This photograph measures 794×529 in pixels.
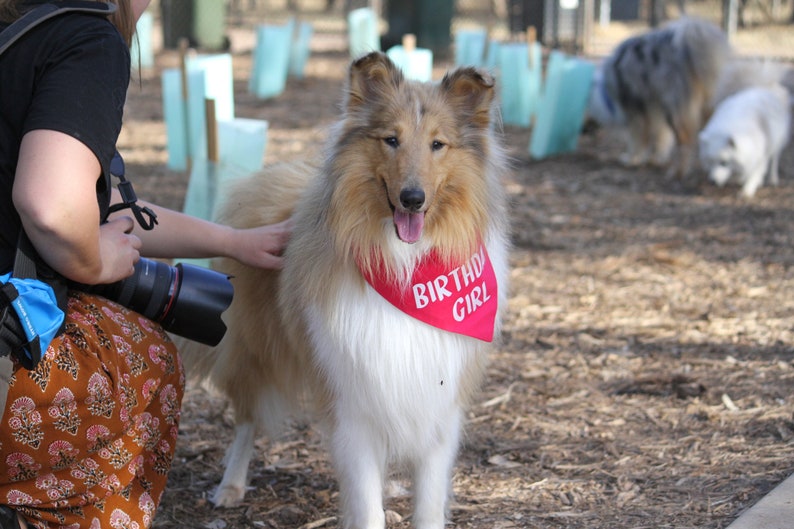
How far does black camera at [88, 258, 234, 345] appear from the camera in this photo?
275cm

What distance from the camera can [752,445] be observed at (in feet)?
12.2

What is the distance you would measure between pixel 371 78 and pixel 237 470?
1.62 metres

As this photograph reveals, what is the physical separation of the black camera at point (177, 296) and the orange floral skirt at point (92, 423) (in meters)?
0.06

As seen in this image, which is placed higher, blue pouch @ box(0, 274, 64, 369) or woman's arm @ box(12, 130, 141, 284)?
woman's arm @ box(12, 130, 141, 284)

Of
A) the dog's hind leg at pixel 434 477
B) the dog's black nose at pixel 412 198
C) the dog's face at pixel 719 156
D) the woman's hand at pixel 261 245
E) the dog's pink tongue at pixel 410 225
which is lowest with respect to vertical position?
the dog's hind leg at pixel 434 477

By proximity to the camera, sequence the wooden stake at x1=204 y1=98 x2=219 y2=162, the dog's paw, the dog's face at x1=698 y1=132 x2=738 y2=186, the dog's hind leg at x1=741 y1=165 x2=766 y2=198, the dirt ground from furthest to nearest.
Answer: the dog's hind leg at x1=741 y1=165 x2=766 y2=198 → the dog's face at x1=698 y1=132 x2=738 y2=186 → the wooden stake at x1=204 y1=98 x2=219 y2=162 → the dog's paw → the dirt ground

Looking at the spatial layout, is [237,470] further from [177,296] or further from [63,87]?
[63,87]

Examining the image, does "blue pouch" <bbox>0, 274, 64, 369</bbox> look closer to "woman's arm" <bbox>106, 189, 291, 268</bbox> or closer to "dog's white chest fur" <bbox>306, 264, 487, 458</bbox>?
"woman's arm" <bbox>106, 189, 291, 268</bbox>

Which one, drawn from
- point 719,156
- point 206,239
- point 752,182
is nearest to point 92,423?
point 206,239

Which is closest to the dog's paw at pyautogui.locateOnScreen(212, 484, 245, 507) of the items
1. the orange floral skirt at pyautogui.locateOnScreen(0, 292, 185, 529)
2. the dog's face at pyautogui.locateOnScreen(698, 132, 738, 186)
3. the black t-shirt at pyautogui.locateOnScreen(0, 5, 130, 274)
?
the orange floral skirt at pyautogui.locateOnScreen(0, 292, 185, 529)

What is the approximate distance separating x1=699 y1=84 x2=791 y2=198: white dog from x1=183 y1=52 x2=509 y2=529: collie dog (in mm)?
5817

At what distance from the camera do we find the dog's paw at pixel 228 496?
11.5ft

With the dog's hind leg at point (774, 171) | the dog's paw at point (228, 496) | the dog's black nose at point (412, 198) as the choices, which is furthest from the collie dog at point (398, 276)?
the dog's hind leg at point (774, 171)

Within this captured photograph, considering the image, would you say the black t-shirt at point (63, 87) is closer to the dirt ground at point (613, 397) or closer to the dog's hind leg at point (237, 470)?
the dirt ground at point (613, 397)
